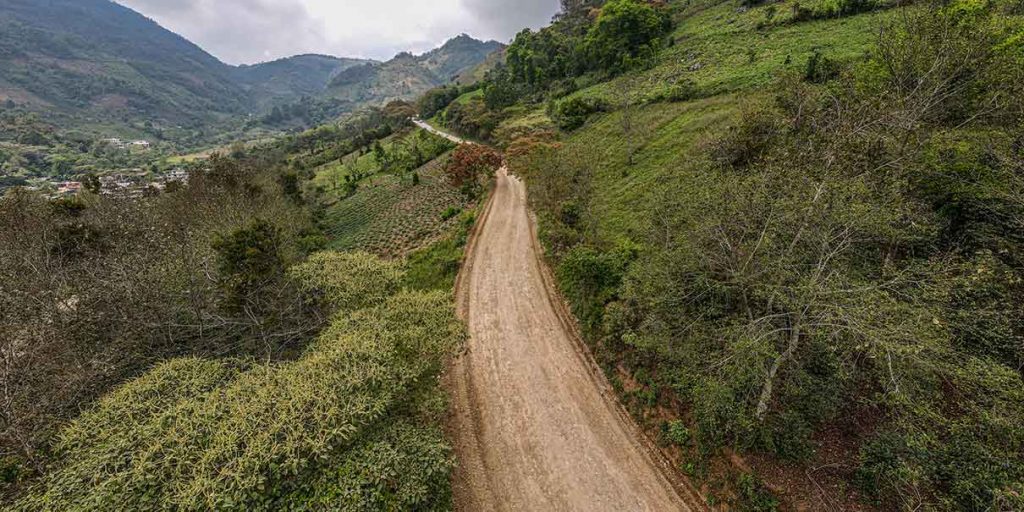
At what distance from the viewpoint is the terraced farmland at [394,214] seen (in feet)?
127

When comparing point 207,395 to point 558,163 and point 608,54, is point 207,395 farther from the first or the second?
point 608,54

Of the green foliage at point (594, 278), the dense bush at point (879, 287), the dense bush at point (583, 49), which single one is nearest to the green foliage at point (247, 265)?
the green foliage at point (594, 278)

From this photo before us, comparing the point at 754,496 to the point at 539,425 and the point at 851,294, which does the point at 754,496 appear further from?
the point at 539,425

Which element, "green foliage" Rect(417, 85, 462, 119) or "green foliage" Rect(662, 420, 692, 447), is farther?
"green foliage" Rect(417, 85, 462, 119)

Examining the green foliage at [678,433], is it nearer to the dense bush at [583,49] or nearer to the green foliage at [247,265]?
the green foliage at [247,265]

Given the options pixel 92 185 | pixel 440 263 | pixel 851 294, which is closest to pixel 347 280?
pixel 440 263

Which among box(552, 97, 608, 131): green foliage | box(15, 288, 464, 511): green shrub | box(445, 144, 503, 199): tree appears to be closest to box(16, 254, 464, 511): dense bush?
box(15, 288, 464, 511): green shrub

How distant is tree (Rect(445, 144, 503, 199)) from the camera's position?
42.8 metres

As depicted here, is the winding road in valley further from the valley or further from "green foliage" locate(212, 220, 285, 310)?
"green foliage" locate(212, 220, 285, 310)

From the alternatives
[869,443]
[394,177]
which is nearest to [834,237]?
[869,443]

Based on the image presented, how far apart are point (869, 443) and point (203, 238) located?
3700cm

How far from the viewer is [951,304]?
9.80 m

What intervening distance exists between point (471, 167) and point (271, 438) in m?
36.2

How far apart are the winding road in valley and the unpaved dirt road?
0.04m
